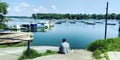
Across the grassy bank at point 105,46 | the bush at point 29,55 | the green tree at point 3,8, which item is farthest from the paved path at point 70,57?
the green tree at point 3,8

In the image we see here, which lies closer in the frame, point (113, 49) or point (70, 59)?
point (70, 59)

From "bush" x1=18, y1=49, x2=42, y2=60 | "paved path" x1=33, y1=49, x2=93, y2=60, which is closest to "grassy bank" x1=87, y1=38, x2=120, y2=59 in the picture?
"paved path" x1=33, y1=49, x2=93, y2=60

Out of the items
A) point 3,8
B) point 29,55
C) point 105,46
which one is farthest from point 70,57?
point 3,8

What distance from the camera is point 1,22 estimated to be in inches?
1736

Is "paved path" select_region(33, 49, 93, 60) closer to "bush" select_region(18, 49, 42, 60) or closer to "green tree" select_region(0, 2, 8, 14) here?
"bush" select_region(18, 49, 42, 60)

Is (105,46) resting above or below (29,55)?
above

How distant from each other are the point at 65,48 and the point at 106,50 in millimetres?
2667

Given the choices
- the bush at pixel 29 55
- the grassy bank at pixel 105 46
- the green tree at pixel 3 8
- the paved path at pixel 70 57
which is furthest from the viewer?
the green tree at pixel 3 8

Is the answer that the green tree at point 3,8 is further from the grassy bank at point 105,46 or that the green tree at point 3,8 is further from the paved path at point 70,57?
the paved path at point 70,57

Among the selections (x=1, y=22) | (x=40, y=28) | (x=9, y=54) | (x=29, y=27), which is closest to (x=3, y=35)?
(x=1, y=22)

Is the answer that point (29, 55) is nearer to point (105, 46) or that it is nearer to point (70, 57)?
point (70, 57)

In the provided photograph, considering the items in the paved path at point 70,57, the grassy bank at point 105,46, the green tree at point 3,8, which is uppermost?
the green tree at point 3,8

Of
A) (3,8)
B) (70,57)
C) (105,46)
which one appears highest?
(3,8)

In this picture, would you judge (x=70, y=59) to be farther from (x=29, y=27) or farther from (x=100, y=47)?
(x=29, y=27)
